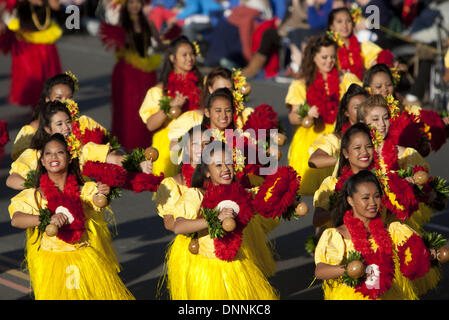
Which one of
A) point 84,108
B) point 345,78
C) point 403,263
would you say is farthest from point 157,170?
point 84,108

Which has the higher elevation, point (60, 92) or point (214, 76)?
point (214, 76)

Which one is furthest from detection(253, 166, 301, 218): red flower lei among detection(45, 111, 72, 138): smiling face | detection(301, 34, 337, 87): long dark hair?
detection(301, 34, 337, 87): long dark hair

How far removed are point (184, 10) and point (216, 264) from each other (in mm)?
11052

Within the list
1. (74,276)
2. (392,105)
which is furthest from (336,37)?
(74,276)

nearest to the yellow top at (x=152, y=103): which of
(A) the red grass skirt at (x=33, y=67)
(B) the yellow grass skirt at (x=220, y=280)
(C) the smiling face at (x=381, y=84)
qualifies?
Result: (C) the smiling face at (x=381, y=84)

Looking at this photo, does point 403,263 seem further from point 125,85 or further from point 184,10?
point 184,10

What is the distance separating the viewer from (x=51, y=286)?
20.7ft

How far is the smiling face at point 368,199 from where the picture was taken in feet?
19.3

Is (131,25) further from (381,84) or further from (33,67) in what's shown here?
(381,84)

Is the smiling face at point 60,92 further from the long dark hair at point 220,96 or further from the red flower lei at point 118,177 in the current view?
the red flower lei at point 118,177

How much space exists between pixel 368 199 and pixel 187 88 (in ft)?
10.0

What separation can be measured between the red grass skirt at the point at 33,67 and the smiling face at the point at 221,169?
6.77 meters

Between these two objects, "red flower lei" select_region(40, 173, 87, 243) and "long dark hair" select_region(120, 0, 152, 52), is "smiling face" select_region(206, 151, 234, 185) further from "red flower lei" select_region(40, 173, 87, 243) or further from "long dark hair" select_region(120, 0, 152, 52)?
"long dark hair" select_region(120, 0, 152, 52)

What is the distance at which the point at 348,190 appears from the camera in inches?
236
